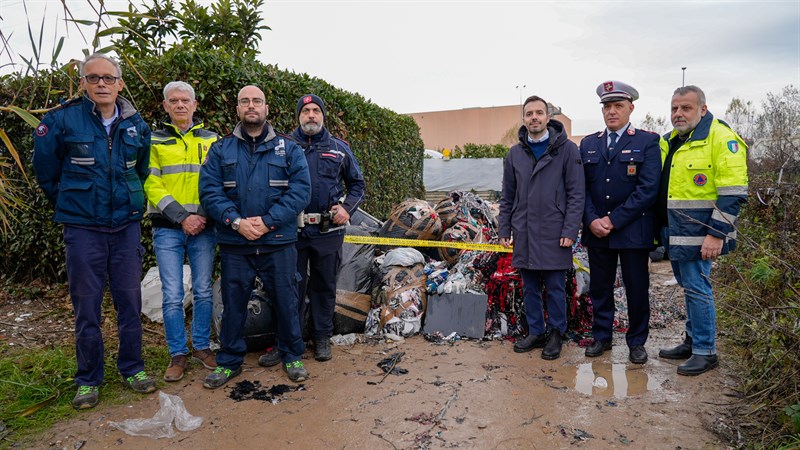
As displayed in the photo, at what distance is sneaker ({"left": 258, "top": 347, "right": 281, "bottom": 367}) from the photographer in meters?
3.97

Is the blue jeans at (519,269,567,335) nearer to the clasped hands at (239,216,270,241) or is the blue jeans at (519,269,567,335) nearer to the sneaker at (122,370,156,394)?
the clasped hands at (239,216,270,241)

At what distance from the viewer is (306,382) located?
12.0 ft

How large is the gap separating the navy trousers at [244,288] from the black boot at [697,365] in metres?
2.76

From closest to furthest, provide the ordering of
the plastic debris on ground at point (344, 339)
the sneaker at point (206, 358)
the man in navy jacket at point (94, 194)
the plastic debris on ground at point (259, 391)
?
the man in navy jacket at point (94, 194) → the plastic debris on ground at point (259, 391) → the sneaker at point (206, 358) → the plastic debris on ground at point (344, 339)

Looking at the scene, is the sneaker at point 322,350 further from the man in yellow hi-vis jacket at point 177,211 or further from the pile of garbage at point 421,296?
the man in yellow hi-vis jacket at point 177,211

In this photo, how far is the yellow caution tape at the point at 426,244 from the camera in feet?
16.0

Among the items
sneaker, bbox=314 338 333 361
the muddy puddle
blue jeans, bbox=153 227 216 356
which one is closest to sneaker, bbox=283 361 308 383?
sneaker, bbox=314 338 333 361

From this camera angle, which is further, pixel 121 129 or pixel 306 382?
pixel 306 382

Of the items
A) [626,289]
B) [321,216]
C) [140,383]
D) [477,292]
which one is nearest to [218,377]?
[140,383]

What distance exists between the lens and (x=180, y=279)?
3721mm

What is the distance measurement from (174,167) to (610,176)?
3.20 m

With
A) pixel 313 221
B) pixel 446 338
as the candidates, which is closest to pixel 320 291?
pixel 313 221

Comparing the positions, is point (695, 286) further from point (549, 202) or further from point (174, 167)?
point (174, 167)

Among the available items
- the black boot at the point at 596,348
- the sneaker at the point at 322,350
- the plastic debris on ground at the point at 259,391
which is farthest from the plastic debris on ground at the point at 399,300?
the black boot at the point at 596,348
